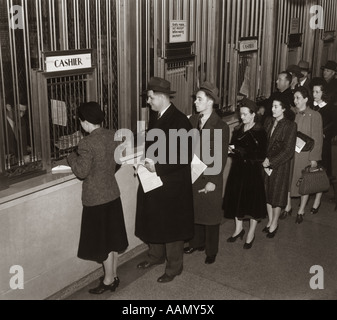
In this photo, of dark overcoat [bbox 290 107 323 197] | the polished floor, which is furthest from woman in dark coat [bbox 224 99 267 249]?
dark overcoat [bbox 290 107 323 197]

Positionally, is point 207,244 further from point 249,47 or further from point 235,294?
point 249,47

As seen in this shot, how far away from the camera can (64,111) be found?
4473 millimetres

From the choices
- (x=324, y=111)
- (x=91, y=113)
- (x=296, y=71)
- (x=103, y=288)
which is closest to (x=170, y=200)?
(x=103, y=288)

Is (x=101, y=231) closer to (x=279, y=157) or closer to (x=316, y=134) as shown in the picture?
(x=279, y=157)

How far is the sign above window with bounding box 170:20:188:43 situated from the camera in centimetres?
550

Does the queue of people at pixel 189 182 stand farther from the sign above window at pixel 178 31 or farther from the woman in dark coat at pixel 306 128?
the sign above window at pixel 178 31

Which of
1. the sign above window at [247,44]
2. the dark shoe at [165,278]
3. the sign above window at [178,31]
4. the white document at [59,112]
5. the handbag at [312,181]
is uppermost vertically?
the sign above window at [178,31]

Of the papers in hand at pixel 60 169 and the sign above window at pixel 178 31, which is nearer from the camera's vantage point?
the papers in hand at pixel 60 169

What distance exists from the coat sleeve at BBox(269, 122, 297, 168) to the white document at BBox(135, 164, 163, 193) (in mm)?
1534

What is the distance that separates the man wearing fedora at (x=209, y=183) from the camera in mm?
4633

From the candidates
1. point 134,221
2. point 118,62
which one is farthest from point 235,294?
point 118,62

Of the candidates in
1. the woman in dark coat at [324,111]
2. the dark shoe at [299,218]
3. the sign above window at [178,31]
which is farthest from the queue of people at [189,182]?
the sign above window at [178,31]

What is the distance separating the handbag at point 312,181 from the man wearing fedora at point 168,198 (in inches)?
76.3

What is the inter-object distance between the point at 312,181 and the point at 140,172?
249 centimetres
